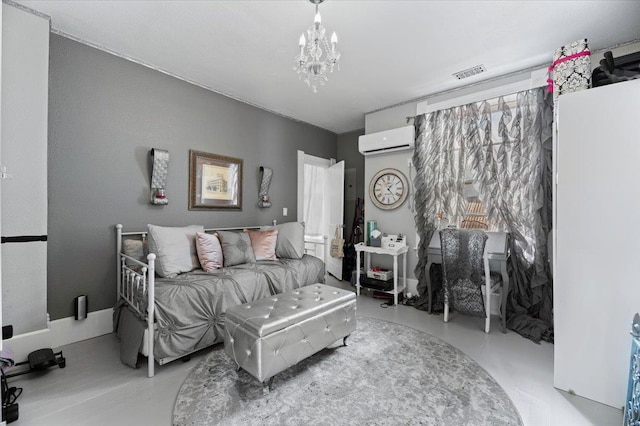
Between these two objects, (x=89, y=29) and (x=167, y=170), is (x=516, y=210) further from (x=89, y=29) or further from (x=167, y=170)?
(x=89, y=29)

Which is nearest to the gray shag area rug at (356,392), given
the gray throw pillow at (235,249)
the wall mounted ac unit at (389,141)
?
the gray throw pillow at (235,249)

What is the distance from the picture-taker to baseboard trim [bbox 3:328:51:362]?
2.11 m

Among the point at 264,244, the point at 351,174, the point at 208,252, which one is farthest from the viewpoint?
the point at 351,174

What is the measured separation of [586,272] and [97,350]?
3.71 meters

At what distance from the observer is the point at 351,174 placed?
17.2 feet

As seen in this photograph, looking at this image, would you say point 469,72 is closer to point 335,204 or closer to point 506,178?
point 506,178

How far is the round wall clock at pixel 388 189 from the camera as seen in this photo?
404cm

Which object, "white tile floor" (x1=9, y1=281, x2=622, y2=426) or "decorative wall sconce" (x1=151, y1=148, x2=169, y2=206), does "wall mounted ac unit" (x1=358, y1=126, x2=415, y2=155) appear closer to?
"white tile floor" (x1=9, y1=281, x2=622, y2=426)

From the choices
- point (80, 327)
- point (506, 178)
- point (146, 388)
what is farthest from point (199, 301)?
point (506, 178)

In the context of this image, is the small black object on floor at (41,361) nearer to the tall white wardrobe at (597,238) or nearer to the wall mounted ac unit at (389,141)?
the tall white wardrobe at (597,238)

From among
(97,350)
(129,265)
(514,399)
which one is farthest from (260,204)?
(514,399)

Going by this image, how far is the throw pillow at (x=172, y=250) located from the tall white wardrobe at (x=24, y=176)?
76cm

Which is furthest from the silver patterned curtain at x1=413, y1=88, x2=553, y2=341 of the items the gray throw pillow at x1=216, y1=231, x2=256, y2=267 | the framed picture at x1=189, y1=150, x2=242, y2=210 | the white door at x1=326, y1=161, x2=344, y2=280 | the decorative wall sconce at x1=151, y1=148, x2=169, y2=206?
the decorative wall sconce at x1=151, y1=148, x2=169, y2=206

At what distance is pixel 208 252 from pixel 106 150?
1357 mm
